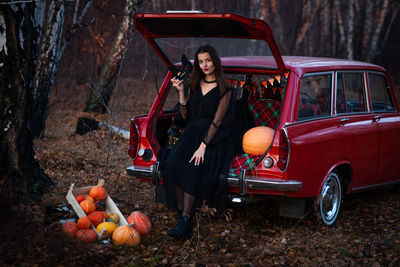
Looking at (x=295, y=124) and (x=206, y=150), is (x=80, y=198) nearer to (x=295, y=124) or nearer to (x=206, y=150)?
(x=206, y=150)

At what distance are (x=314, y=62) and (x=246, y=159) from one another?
4.64 feet

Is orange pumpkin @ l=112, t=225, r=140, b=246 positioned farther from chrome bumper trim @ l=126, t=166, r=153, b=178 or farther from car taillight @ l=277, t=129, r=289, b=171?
car taillight @ l=277, t=129, r=289, b=171

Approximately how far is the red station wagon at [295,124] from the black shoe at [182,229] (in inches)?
21.3

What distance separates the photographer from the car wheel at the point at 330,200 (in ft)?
18.5

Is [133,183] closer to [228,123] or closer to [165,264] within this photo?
[228,123]

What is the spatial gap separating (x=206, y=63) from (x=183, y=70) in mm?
311

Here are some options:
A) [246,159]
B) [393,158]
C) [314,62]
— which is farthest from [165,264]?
[393,158]

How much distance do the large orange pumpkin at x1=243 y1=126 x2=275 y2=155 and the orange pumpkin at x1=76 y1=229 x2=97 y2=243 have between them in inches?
75.2

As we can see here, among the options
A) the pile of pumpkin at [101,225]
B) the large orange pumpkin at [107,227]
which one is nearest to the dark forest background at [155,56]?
the pile of pumpkin at [101,225]

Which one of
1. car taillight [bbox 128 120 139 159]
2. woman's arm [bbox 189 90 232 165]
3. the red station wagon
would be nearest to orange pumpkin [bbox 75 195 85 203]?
the red station wagon

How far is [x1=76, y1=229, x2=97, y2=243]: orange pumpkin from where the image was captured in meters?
4.81

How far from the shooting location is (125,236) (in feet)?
15.8

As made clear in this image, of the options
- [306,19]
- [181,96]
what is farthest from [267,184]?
[306,19]

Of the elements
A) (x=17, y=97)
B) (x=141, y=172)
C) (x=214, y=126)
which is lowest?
(x=141, y=172)
